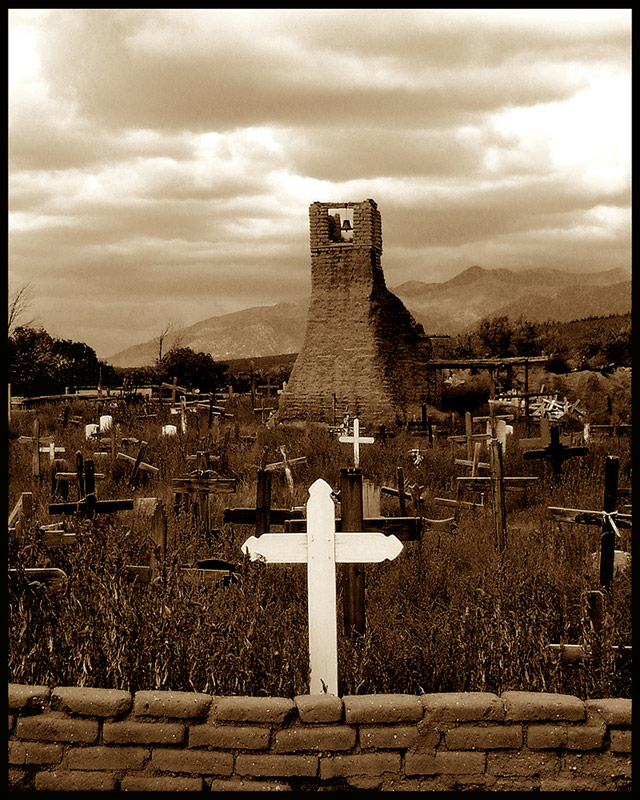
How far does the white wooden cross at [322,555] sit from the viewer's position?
4625mm

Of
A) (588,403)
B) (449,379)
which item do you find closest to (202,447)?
(588,403)

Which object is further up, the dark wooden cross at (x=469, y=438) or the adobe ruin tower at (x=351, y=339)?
the adobe ruin tower at (x=351, y=339)

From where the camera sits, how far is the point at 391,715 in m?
4.11

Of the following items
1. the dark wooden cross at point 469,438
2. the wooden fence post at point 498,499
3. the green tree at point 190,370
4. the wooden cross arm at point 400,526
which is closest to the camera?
the wooden cross arm at point 400,526

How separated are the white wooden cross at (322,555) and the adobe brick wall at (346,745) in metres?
0.48

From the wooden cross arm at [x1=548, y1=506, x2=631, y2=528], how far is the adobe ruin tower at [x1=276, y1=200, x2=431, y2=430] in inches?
758

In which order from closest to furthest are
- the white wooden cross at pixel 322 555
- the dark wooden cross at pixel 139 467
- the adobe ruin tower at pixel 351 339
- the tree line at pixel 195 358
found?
the white wooden cross at pixel 322 555
the dark wooden cross at pixel 139 467
the adobe ruin tower at pixel 351 339
the tree line at pixel 195 358

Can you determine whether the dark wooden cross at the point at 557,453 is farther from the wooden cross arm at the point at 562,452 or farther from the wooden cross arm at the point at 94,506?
the wooden cross arm at the point at 94,506

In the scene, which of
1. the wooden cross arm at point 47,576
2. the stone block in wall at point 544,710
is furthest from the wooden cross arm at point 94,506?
the stone block in wall at point 544,710

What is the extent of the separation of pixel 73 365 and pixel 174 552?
51.5 m

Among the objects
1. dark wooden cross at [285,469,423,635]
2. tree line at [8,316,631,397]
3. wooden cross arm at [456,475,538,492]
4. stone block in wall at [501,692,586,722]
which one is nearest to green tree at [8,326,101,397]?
tree line at [8,316,631,397]

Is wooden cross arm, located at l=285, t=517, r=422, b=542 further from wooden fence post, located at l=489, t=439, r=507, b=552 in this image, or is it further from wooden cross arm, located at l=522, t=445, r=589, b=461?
wooden cross arm, located at l=522, t=445, r=589, b=461

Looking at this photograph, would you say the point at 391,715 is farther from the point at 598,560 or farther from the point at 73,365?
the point at 73,365

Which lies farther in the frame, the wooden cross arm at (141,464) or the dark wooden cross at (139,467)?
the wooden cross arm at (141,464)
